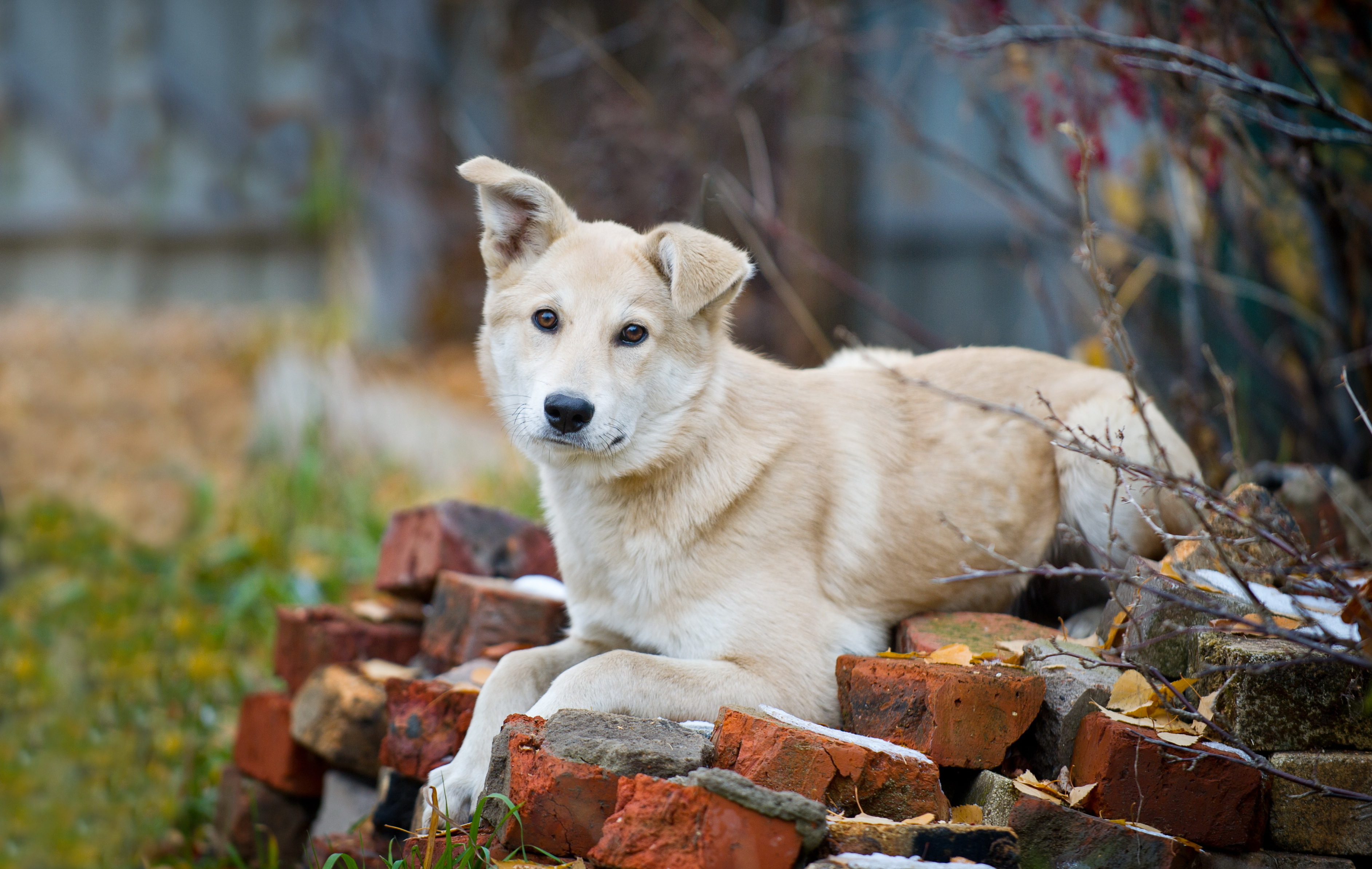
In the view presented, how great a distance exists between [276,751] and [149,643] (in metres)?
2.23

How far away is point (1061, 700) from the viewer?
9.25 ft

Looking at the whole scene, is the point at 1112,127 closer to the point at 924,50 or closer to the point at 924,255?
the point at 924,50

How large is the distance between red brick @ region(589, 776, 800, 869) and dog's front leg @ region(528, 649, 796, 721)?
56 centimetres

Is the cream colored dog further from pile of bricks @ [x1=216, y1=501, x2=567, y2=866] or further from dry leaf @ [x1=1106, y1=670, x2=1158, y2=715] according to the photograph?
dry leaf @ [x1=1106, y1=670, x2=1158, y2=715]

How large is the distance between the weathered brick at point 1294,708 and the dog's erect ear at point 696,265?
1.74m

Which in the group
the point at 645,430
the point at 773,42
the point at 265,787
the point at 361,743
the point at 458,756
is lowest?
the point at 265,787

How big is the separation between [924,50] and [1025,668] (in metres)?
5.82

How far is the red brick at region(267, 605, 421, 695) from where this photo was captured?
13.4 feet

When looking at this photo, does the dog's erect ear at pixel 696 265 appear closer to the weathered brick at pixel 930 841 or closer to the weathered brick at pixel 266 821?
the weathered brick at pixel 930 841

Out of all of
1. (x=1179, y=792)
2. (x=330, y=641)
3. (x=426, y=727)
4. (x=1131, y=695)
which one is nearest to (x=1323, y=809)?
(x=1179, y=792)

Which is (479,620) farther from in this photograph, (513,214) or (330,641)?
(513,214)

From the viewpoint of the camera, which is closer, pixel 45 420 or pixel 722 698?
pixel 722 698

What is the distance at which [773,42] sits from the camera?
5883mm

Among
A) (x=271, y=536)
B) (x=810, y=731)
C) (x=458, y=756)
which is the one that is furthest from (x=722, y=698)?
(x=271, y=536)
